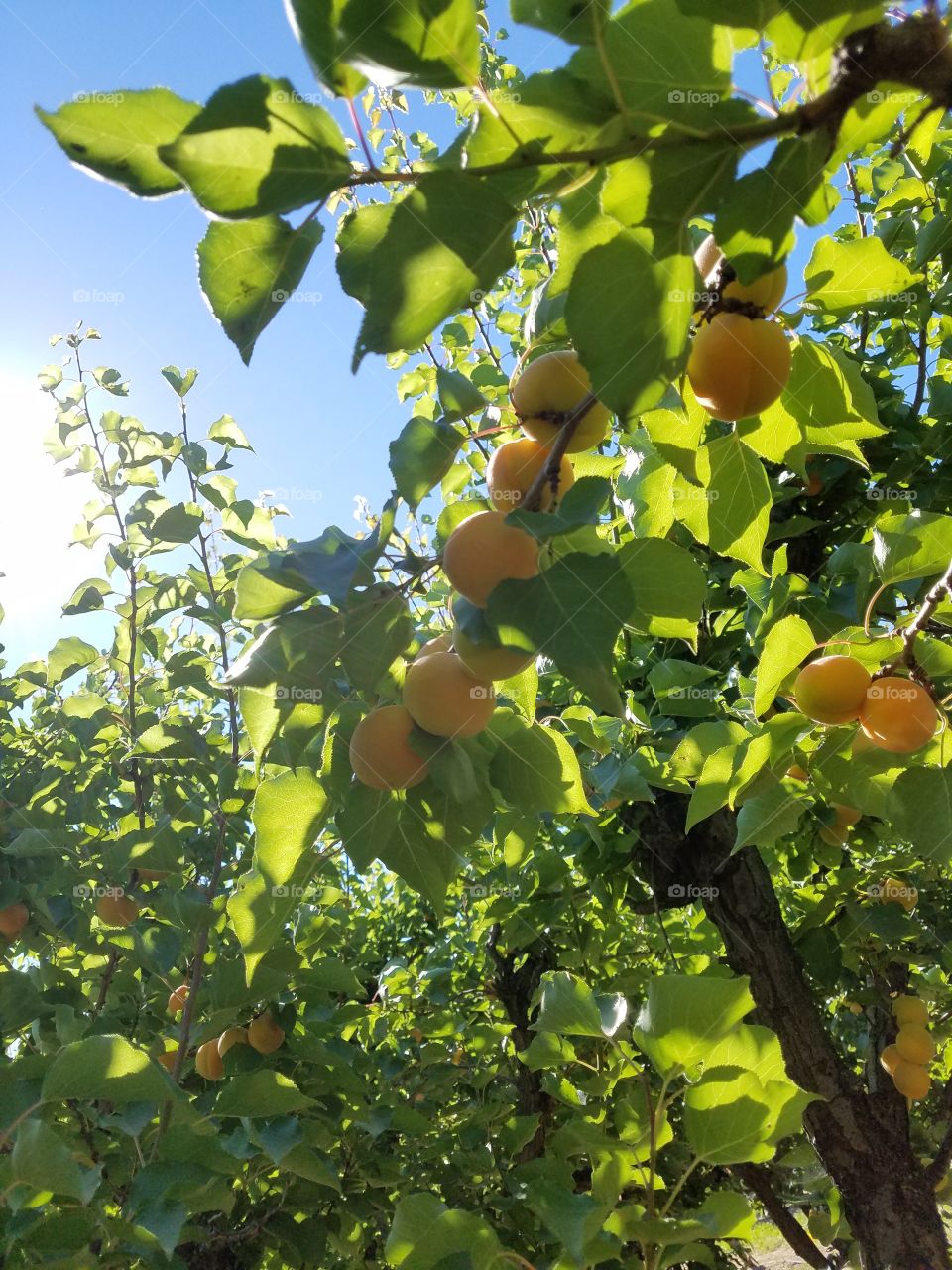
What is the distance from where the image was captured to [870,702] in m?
1.02

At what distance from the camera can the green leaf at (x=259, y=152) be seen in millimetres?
540

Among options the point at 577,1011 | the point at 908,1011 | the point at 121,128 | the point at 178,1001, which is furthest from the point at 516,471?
the point at 908,1011

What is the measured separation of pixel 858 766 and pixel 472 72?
3.12ft

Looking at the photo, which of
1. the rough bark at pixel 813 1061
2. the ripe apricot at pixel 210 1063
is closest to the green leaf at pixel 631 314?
the rough bark at pixel 813 1061

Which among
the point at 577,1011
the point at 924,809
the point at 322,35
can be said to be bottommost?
the point at 577,1011

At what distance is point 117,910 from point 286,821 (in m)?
1.70

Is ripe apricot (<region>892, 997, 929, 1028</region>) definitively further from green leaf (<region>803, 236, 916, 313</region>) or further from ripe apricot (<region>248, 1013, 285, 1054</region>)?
green leaf (<region>803, 236, 916, 313</region>)

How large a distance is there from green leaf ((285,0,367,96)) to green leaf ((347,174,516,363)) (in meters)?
0.09

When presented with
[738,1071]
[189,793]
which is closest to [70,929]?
[189,793]

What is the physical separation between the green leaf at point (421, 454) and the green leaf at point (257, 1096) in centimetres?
101

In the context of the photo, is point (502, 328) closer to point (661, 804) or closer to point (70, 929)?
point (661, 804)

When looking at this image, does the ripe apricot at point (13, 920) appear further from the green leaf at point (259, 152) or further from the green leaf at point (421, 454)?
the green leaf at point (259, 152)

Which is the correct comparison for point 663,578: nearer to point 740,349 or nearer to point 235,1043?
point 740,349

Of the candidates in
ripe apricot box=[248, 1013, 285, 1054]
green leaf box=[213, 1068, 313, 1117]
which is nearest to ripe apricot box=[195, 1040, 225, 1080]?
ripe apricot box=[248, 1013, 285, 1054]
